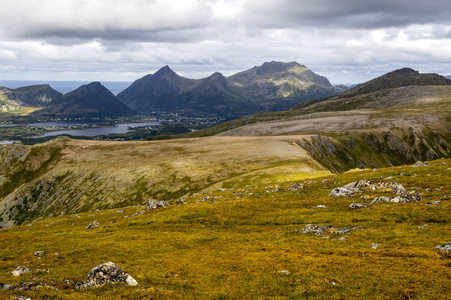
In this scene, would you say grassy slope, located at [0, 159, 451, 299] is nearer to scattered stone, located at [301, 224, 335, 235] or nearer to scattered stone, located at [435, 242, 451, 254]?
scattered stone, located at [435, 242, 451, 254]

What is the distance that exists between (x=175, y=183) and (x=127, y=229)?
67.3 m

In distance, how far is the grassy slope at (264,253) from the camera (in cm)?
2544

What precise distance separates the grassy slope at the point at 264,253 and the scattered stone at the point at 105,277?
0.94m

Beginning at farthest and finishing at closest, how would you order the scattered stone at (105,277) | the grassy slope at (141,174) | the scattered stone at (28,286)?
the grassy slope at (141,174) → the scattered stone at (105,277) → the scattered stone at (28,286)

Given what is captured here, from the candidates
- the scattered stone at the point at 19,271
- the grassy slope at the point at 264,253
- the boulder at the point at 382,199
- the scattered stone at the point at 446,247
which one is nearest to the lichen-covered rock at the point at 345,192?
the grassy slope at the point at 264,253

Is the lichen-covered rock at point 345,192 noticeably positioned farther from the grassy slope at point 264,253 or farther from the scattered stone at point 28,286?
the scattered stone at point 28,286

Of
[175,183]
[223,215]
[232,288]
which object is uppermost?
[232,288]

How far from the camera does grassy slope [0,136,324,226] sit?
123688 millimetres

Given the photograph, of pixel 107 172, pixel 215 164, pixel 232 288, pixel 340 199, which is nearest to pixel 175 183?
pixel 215 164

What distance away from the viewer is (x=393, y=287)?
24188 mm

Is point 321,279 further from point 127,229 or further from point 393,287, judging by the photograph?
point 127,229

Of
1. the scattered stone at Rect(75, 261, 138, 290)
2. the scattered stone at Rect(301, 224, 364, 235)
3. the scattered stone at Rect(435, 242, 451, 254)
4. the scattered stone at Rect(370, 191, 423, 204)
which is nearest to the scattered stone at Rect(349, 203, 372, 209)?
the scattered stone at Rect(370, 191, 423, 204)

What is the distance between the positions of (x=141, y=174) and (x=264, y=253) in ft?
384

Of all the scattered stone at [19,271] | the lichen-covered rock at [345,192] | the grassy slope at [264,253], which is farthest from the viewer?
the lichen-covered rock at [345,192]
